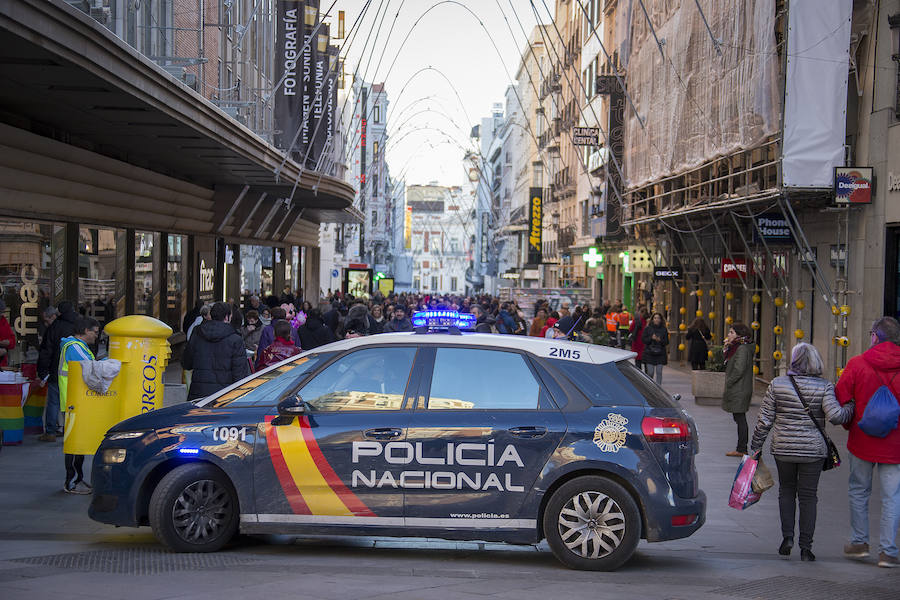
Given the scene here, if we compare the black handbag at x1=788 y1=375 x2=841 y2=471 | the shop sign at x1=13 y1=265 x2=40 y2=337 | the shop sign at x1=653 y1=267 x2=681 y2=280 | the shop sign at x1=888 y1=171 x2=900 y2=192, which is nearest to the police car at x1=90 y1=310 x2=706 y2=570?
the black handbag at x1=788 y1=375 x2=841 y2=471

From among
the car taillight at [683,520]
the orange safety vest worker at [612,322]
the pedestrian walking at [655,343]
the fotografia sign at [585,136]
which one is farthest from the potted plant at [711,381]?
the fotografia sign at [585,136]

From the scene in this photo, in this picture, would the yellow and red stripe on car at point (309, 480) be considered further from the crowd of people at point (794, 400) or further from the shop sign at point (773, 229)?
the shop sign at point (773, 229)

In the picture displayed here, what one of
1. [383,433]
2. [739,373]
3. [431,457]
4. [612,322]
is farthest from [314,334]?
[612,322]

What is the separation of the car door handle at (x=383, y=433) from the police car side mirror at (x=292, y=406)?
1.56ft

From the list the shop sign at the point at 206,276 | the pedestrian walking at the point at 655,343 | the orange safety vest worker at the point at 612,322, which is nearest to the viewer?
the pedestrian walking at the point at 655,343

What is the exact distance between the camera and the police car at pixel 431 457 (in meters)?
7.34

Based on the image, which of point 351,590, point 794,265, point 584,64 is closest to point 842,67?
point 794,265

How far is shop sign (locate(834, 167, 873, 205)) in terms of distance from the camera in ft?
56.4

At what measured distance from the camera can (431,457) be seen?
7.40 m

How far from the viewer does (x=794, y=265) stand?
21406mm

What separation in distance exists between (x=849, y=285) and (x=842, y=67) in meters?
3.64

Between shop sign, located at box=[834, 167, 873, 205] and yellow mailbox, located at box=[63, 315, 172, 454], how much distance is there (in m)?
11.6

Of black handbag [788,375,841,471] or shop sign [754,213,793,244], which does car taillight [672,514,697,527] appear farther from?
shop sign [754,213,793,244]

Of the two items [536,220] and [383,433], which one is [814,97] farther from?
[536,220]
